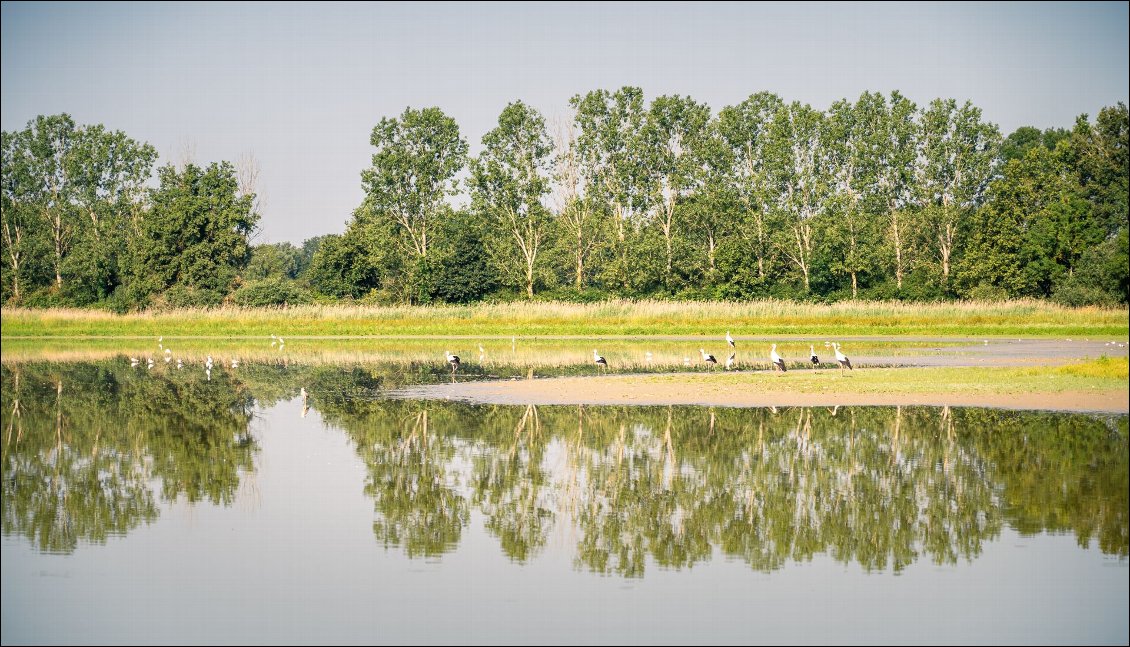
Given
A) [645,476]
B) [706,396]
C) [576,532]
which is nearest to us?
[576,532]

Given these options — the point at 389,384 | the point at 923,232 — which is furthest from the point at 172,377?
the point at 923,232

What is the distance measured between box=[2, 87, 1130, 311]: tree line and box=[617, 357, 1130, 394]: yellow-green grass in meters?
44.5

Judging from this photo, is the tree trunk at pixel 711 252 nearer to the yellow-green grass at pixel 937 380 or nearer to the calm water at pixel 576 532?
the yellow-green grass at pixel 937 380

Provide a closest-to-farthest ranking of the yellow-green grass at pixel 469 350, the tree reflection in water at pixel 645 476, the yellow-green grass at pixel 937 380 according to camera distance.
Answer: the tree reflection in water at pixel 645 476 → the yellow-green grass at pixel 937 380 → the yellow-green grass at pixel 469 350

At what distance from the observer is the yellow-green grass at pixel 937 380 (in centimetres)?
2942

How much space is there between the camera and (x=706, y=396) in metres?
29.3

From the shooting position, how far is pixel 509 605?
11.5 m

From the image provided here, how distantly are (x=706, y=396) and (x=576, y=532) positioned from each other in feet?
51.0

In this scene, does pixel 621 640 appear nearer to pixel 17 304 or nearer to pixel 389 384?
pixel 389 384

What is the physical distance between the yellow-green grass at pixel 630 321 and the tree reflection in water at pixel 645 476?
35.3 m

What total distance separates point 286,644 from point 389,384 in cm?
2411

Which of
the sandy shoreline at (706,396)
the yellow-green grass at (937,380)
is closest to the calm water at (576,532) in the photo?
the sandy shoreline at (706,396)

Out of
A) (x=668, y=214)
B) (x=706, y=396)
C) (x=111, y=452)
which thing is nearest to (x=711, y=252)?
(x=668, y=214)

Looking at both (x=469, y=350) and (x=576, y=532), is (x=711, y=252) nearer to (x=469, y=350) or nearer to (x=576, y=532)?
(x=469, y=350)
